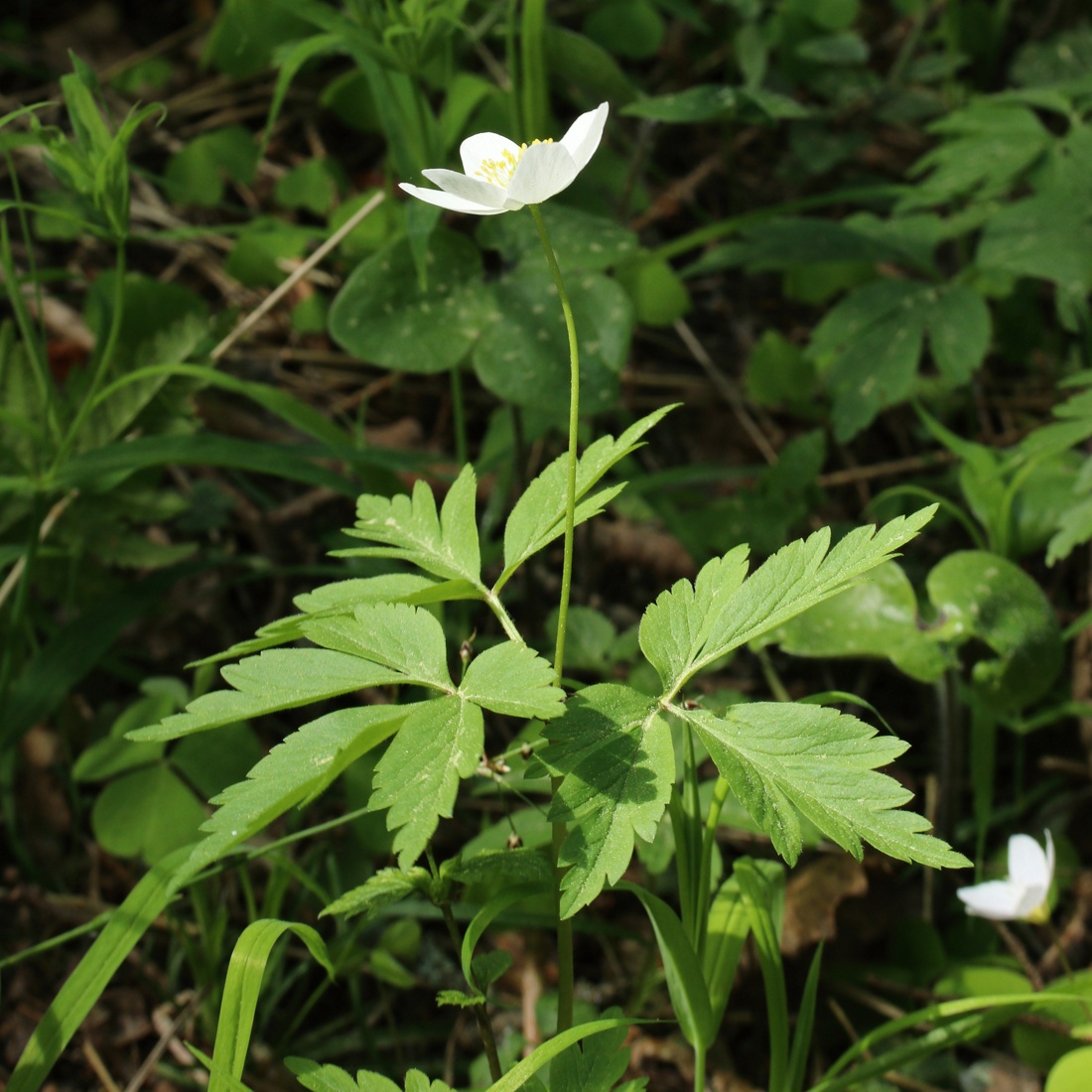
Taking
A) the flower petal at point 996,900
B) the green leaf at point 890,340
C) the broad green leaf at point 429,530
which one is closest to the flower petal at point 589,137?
the broad green leaf at point 429,530

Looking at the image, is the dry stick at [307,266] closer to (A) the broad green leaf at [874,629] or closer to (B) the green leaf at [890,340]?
(B) the green leaf at [890,340]

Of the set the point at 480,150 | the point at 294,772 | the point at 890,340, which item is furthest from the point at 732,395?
the point at 294,772

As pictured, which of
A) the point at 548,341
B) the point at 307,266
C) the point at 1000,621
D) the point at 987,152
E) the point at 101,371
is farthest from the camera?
the point at 987,152

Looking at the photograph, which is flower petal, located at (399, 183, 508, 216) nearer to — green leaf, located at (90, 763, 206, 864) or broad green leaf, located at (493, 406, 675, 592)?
broad green leaf, located at (493, 406, 675, 592)

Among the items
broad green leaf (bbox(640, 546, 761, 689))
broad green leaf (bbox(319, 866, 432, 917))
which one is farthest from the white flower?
broad green leaf (bbox(319, 866, 432, 917))

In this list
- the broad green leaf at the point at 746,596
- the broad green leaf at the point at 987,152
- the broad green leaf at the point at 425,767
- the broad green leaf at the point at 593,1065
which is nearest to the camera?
the broad green leaf at the point at 425,767

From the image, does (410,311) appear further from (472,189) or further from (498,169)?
(472,189)
